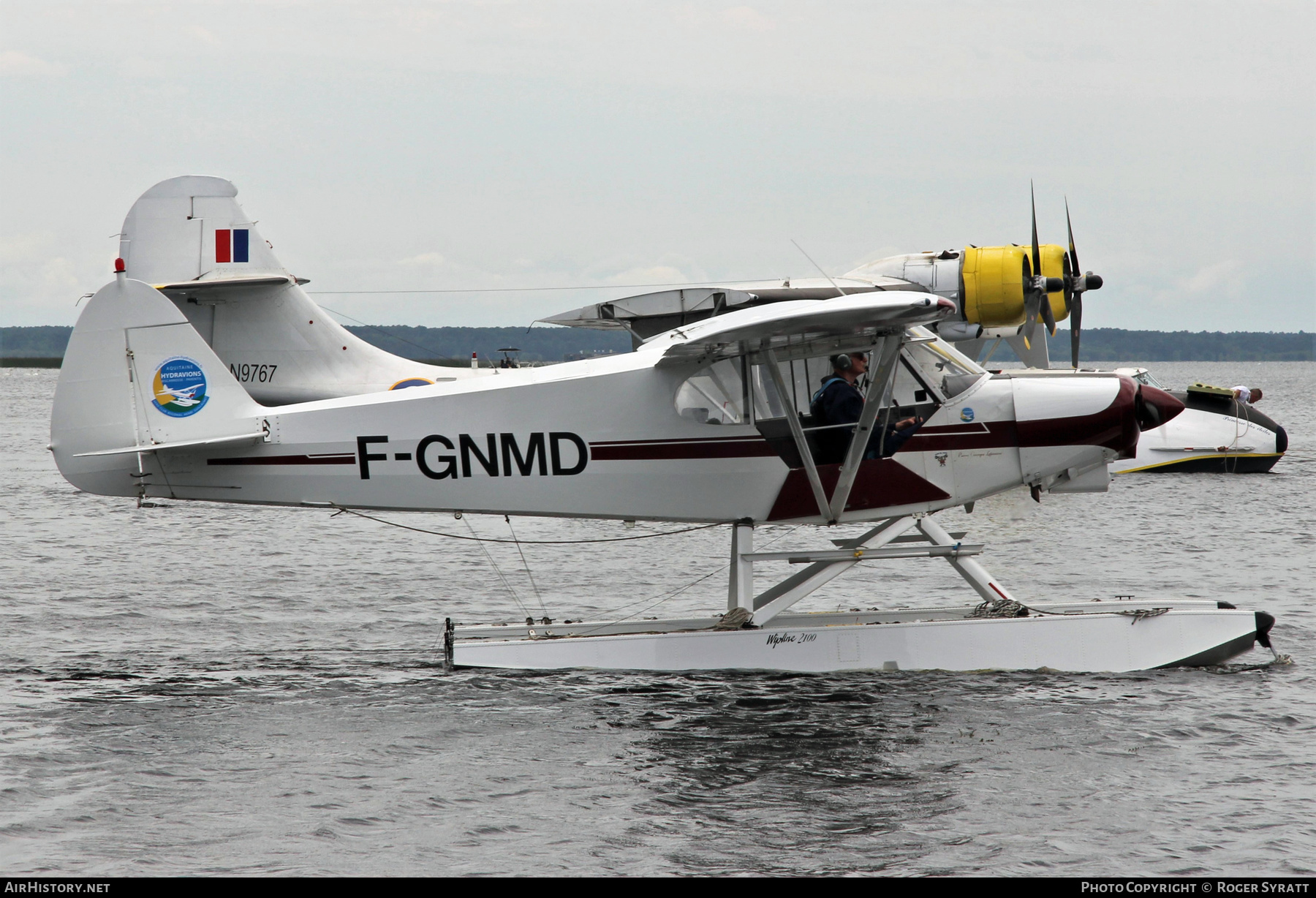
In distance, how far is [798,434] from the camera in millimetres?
9086

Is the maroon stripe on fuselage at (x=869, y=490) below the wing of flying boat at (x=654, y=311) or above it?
below

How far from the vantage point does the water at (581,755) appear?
654 centimetres

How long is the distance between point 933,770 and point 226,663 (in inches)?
245

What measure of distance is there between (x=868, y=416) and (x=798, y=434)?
0.54 m

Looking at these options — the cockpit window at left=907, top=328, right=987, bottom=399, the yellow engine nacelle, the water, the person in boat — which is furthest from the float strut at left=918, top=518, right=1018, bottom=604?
the yellow engine nacelle

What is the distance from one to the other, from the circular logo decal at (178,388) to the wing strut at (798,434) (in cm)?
451

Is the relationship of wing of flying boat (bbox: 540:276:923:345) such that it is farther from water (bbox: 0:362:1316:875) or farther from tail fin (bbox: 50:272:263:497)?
tail fin (bbox: 50:272:263:497)

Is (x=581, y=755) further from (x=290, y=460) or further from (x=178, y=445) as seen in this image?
(x=178, y=445)

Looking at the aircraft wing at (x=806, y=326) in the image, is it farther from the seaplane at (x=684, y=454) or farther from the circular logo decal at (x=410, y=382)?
the circular logo decal at (x=410, y=382)

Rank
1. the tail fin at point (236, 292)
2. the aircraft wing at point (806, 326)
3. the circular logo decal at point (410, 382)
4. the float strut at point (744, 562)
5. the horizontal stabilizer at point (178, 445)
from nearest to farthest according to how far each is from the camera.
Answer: the aircraft wing at point (806, 326) < the horizontal stabilizer at point (178, 445) < the float strut at point (744, 562) < the tail fin at point (236, 292) < the circular logo decal at point (410, 382)

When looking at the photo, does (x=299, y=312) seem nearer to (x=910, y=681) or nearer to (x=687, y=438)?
(x=687, y=438)

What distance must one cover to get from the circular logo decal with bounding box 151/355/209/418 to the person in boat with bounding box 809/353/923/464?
16.0 feet

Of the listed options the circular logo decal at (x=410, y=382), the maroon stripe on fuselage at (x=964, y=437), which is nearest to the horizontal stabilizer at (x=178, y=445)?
the maroon stripe on fuselage at (x=964, y=437)

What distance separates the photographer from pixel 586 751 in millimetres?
8031
